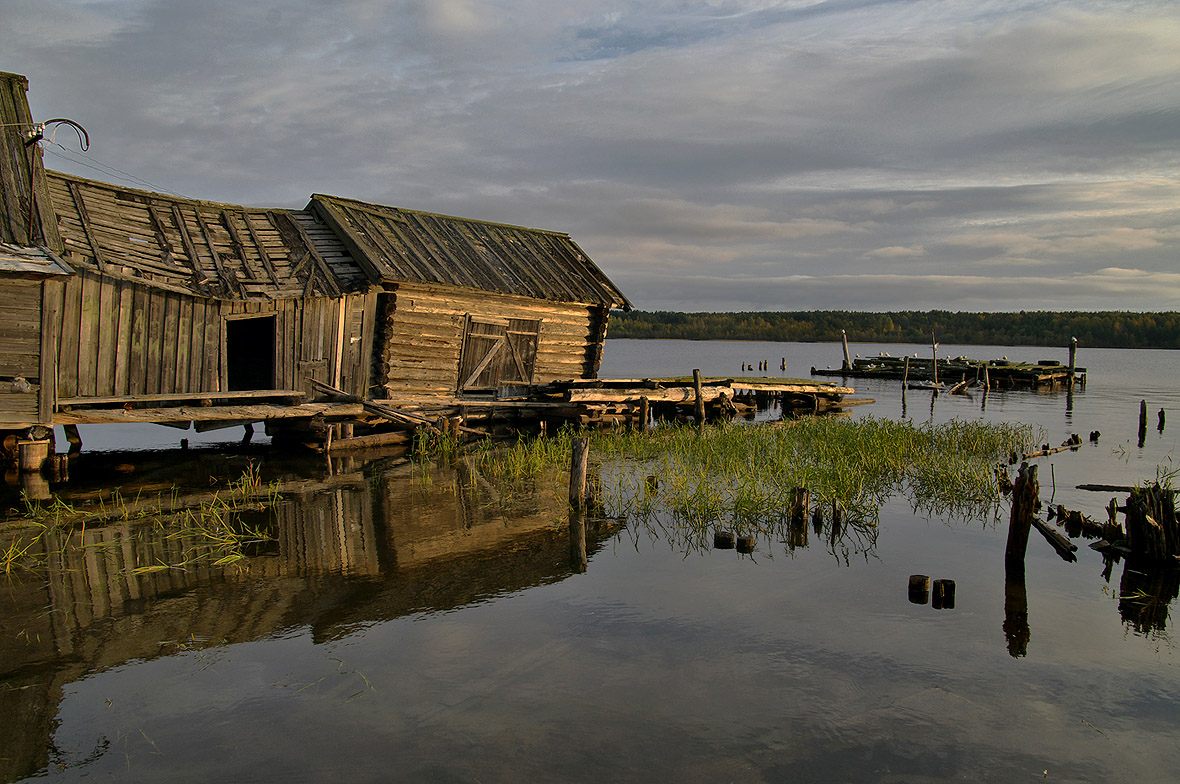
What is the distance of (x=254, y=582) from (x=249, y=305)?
9476 millimetres

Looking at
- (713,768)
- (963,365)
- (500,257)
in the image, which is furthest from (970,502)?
(963,365)

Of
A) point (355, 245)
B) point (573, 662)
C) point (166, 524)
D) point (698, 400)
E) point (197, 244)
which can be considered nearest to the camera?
point (573, 662)

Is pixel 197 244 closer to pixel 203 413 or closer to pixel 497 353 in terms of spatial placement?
pixel 203 413

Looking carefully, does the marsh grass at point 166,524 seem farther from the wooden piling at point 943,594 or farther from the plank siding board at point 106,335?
the wooden piling at point 943,594

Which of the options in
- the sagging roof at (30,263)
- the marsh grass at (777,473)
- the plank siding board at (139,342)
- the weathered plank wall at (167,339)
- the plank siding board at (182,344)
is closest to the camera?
the marsh grass at (777,473)

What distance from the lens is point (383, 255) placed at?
61.6 ft

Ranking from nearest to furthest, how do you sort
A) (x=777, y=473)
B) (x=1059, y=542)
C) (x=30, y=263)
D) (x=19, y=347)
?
1. (x=1059, y=542)
2. (x=30, y=263)
3. (x=19, y=347)
4. (x=777, y=473)

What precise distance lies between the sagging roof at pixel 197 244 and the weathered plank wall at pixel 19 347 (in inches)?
50.6

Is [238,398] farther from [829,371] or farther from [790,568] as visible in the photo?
[829,371]

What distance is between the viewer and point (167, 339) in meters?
15.1

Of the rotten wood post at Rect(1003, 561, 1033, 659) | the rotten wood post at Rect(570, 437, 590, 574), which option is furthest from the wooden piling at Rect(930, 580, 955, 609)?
the rotten wood post at Rect(570, 437, 590, 574)

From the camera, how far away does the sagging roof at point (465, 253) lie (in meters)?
18.9

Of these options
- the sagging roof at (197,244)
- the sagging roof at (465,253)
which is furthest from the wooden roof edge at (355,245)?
the sagging roof at (197,244)

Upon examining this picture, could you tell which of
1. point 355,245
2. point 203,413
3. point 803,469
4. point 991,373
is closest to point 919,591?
point 803,469
